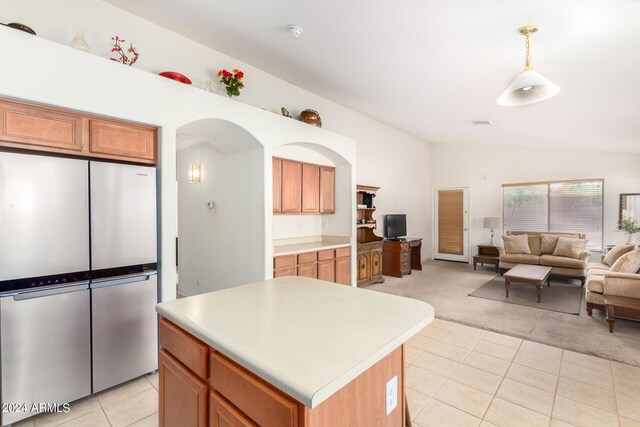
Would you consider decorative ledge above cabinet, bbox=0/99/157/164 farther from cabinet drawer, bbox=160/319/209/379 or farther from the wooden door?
the wooden door

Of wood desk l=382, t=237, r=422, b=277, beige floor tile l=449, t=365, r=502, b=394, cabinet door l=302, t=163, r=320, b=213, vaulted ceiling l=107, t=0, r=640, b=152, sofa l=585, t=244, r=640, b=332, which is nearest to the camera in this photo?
vaulted ceiling l=107, t=0, r=640, b=152

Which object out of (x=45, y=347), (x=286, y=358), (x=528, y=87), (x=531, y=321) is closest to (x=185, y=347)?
(x=286, y=358)

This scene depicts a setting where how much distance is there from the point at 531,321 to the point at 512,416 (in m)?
2.17

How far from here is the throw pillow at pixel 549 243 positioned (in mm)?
6336

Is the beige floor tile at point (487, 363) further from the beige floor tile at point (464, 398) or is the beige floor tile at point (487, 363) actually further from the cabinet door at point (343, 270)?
the cabinet door at point (343, 270)

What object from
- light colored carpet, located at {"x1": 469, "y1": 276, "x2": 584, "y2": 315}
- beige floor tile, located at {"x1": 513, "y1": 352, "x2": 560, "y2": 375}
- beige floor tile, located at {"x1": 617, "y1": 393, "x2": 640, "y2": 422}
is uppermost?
light colored carpet, located at {"x1": 469, "y1": 276, "x2": 584, "y2": 315}

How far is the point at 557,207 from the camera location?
6.89 m

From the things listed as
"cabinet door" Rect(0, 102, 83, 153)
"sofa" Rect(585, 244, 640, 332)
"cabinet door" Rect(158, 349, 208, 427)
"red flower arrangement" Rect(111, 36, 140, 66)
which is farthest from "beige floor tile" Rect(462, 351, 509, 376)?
"red flower arrangement" Rect(111, 36, 140, 66)

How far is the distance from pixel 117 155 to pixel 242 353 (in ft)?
7.12

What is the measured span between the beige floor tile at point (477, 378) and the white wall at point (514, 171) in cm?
582

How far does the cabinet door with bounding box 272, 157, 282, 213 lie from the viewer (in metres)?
4.27

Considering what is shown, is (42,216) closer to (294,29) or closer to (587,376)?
(294,29)

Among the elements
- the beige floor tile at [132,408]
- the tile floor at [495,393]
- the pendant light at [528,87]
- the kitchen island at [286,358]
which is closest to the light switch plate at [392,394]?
the kitchen island at [286,358]

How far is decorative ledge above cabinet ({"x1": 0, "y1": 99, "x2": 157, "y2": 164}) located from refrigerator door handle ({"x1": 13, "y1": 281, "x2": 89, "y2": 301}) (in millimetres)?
973
